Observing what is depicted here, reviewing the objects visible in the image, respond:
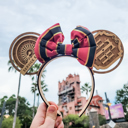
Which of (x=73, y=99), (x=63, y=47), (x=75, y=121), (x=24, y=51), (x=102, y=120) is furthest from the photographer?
(x=73, y=99)

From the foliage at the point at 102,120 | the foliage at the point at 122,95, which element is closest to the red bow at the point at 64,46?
the foliage at the point at 102,120

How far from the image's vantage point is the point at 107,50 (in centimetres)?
418

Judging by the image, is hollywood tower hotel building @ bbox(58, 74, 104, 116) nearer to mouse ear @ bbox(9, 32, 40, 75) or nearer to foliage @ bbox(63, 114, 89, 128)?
foliage @ bbox(63, 114, 89, 128)

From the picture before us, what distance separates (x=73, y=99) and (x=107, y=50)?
22.6 meters

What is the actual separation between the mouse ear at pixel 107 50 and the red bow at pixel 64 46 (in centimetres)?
152

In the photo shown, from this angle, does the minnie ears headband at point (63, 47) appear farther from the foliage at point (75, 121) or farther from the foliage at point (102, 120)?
the foliage at point (102, 120)

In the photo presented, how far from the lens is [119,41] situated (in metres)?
4.29

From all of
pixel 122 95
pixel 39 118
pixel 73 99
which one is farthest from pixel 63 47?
pixel 122 95

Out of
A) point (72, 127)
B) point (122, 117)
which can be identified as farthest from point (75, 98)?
point (122, 117)

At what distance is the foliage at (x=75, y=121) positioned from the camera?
21.9m

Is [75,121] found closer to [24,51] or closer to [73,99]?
[73,99]

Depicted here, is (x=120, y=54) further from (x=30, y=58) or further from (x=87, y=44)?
(x=30, y=58)

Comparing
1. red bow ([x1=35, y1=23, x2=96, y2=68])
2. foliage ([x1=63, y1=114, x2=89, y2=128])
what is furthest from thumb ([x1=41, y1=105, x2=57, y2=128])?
foliage ([x1=63, y1=114, x2=89, y2=128])

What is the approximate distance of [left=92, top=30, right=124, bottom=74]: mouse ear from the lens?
383cm
